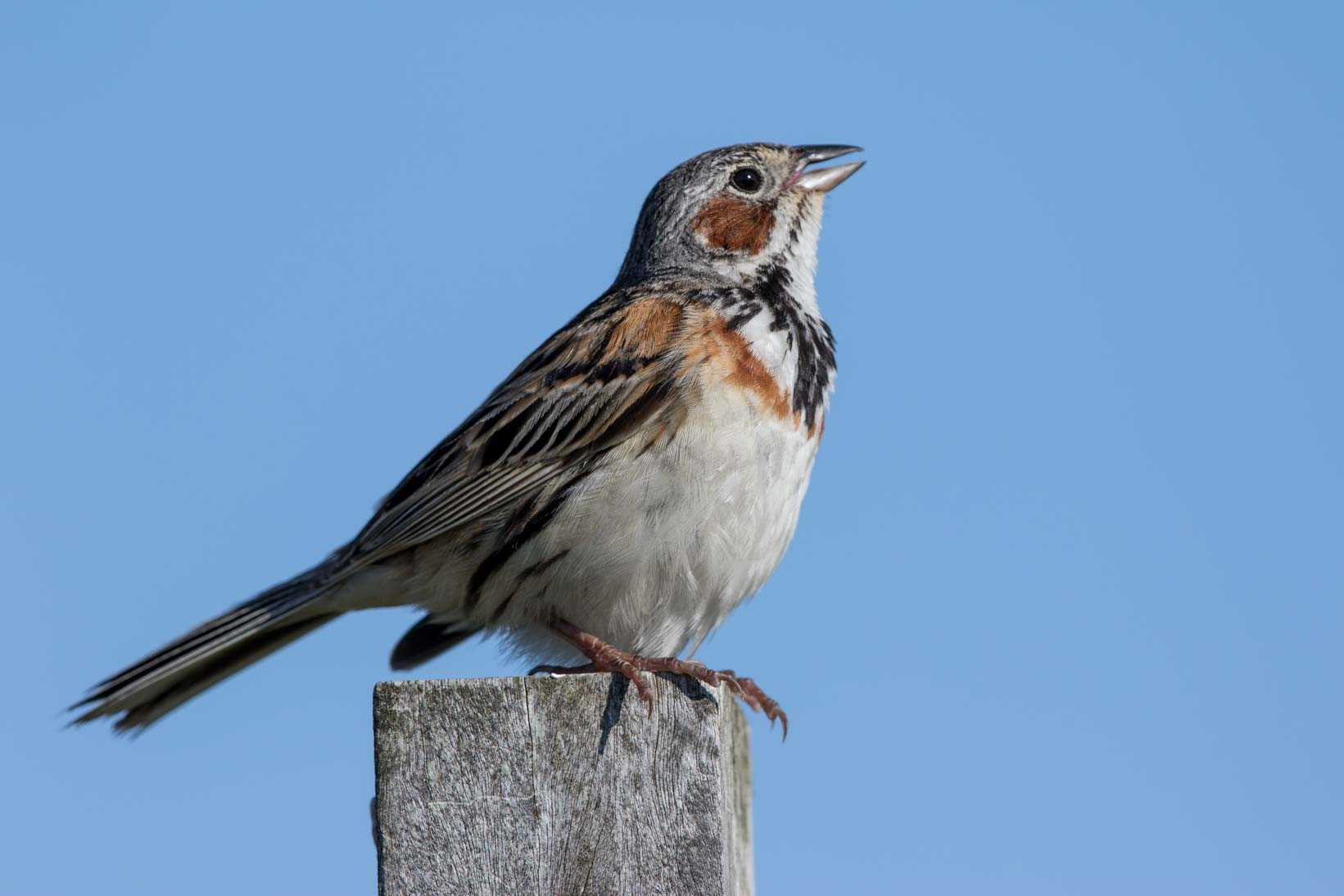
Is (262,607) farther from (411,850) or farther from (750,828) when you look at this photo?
(411,850)

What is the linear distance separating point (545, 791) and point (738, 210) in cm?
388

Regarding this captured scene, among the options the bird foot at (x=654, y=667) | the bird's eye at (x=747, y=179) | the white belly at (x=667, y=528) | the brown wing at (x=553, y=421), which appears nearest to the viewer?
the bird foot at (x=654, y=667)

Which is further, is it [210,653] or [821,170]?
[821,170]

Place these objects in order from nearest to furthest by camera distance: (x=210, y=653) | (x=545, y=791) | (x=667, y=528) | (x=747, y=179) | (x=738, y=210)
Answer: (x=545, y=791), (x=667, y=528), (x=210, y=653), (x=738, y=210), (x=747, y=179)

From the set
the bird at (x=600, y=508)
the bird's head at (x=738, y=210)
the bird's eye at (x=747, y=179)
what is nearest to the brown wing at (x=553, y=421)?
the bird at (x=600, y=508)

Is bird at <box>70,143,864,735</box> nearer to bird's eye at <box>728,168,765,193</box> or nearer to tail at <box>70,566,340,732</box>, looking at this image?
tail at <box>70,566,340,732</box>

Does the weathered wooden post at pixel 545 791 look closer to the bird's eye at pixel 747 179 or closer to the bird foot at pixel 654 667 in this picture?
the bird foot at pixel 654 667

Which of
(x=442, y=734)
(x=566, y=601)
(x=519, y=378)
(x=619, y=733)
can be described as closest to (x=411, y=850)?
(x=442, y=734)

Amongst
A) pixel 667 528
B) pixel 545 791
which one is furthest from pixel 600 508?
pixel 545 791

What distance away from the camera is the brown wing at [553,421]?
18.3 ft

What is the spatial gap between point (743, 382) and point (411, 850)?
8.54 ft

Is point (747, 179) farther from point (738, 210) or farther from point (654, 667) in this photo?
point (654, 667)

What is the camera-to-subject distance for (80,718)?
5477mm

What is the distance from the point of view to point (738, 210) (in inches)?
267
